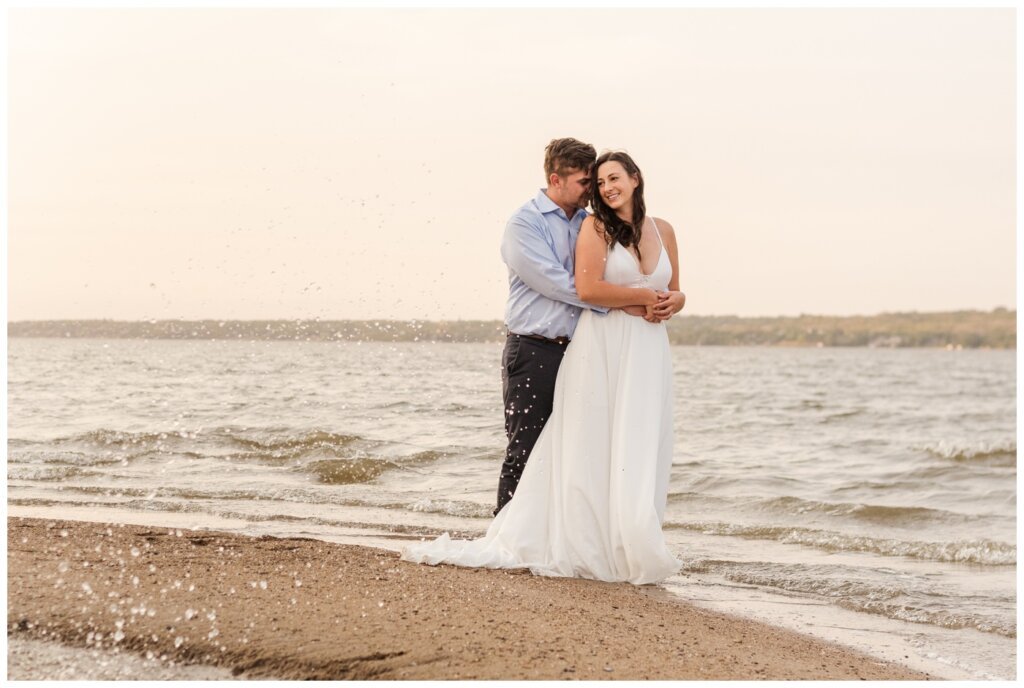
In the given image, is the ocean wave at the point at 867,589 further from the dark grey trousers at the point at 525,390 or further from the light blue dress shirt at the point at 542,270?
the light blue dress shirt at the point at 542,270

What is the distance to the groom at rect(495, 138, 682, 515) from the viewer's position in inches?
239

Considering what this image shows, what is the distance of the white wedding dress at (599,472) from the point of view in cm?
609

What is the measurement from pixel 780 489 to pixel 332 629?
8209mm

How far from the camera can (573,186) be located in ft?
20.4

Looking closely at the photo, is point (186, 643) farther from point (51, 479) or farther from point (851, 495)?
point (851, 495)

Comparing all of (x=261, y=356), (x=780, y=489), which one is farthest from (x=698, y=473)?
(x=261, y=356)

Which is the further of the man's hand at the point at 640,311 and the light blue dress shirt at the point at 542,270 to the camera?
the man's hand at the point at 640,311

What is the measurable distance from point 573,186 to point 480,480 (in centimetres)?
567

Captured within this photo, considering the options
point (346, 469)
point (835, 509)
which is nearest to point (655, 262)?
point (835, 509)

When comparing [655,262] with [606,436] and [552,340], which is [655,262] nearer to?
[552,340]

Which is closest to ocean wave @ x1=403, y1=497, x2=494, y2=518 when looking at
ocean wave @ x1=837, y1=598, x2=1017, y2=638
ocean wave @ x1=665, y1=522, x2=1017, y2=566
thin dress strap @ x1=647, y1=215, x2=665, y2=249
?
ocean wave @ x1=665, y1=522, x2=1017, y2=566

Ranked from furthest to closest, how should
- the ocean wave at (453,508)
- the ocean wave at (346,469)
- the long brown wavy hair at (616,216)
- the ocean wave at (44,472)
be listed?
the ocean wave at (346,469) → the ocean wave at (44,472) → the ocean wave at (453,508) → the long brown wavy hair at (616,216)

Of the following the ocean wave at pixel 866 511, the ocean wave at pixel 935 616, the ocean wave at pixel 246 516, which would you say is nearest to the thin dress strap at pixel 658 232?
the ocean wave at pixel 935 616

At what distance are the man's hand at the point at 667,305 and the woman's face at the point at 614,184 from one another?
0.59 metres
